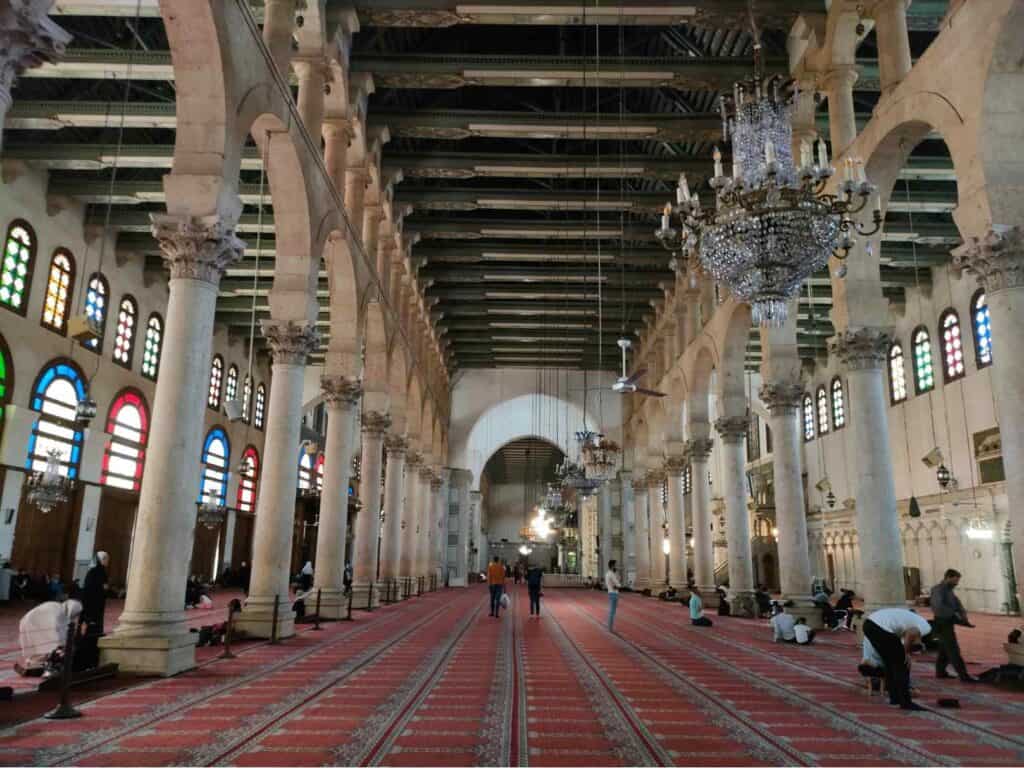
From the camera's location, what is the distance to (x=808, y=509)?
2464 centimetres

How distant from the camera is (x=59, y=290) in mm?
14734

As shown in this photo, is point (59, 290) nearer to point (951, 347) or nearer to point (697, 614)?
point (697, 614)

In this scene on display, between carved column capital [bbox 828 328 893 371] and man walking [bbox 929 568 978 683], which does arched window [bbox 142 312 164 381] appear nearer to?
carved column capital [bbox 828 328 893 371]

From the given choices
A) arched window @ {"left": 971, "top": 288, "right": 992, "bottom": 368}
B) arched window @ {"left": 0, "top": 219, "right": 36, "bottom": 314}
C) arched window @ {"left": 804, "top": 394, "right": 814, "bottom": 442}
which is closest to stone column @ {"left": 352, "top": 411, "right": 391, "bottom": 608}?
arched window @ {"left": 0, "top": 219, "right": 36, "bottom": 314}

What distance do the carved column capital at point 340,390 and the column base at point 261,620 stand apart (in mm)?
4051

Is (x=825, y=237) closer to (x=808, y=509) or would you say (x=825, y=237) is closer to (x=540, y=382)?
(x=808, y=509)

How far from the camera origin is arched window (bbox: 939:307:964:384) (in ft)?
55.5

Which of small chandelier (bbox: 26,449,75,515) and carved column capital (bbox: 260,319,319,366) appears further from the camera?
small chandelier (bbox: 26,449,75,515)

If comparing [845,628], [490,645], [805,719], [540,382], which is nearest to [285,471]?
[490,645]

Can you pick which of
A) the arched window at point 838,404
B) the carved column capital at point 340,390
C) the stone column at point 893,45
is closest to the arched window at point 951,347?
the arched window at point 838,404

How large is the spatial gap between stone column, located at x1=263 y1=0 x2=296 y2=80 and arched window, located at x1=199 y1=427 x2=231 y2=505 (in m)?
14.8

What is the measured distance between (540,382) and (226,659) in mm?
22383

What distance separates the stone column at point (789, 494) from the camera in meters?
11.4

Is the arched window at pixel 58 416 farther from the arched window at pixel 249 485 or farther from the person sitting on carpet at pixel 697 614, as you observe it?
the person sitting on carpet at pixel 697 614
